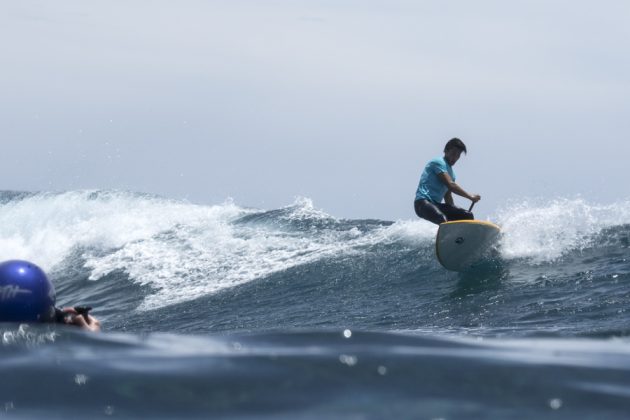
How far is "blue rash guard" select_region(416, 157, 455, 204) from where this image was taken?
1240 centimetres

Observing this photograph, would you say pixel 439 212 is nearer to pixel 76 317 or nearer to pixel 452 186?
pixel 452 186

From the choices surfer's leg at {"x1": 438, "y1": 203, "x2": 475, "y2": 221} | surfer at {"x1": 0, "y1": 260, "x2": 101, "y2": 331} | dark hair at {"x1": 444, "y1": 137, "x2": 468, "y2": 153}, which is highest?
dark hair at {"x1": 444, "y1": 137, "x2": 468, "y2": 153}

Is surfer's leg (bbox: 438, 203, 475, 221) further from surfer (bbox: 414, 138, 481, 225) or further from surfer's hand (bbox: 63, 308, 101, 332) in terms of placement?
surfer's hand (bbox: 63, 308, 101, 332)

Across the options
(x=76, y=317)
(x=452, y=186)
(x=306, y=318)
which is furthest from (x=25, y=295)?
(x=452, y=186)

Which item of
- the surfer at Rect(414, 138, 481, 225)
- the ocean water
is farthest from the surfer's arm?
the ocean water

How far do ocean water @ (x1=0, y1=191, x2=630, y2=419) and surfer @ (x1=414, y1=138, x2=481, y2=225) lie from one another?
2.68ft

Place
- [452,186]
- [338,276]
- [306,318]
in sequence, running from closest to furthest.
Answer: [306,318] < [452,186] < [338,276]

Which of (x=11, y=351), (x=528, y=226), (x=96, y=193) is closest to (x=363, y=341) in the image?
(x=11, y=351)

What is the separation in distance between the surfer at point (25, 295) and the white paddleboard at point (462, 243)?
6.87 m

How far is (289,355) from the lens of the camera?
4.56m

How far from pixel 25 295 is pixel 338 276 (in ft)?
25.0

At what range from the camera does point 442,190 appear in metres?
12.6

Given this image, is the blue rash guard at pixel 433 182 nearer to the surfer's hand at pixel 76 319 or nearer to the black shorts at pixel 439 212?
the black shorts at pixel 439 212

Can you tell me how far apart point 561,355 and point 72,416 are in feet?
7.93
